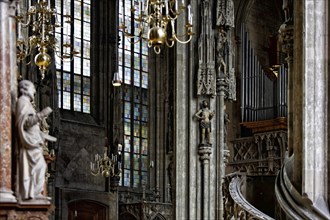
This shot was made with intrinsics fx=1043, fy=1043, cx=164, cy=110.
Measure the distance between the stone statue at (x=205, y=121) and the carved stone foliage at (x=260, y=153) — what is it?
919 cm

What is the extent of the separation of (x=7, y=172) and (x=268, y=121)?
2214 cm

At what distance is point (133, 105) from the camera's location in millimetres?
36156

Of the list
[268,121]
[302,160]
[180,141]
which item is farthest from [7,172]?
[268,121]

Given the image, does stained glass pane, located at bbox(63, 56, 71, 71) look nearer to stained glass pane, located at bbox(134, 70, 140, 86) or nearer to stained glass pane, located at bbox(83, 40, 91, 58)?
stained glass pane, located at bbox(83, 40, 91, 58)

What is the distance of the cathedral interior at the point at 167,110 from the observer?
41.3ft

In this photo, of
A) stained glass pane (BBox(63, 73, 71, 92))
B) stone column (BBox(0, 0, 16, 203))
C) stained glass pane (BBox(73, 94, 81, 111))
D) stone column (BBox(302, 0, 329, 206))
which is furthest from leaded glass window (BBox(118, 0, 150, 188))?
stone column (BBox(0, 0, 16, 203))

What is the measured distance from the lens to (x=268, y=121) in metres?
30.9

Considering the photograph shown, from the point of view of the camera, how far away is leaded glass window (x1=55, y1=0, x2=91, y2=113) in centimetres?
3338

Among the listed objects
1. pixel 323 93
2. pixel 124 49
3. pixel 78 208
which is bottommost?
pixel 78 208

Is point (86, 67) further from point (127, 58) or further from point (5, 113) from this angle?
point (5, 113)

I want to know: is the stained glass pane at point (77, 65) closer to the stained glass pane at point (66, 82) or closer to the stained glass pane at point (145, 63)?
the stained glass pane at point (66, 82)

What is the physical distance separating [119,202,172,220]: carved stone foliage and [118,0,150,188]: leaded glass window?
1.76m

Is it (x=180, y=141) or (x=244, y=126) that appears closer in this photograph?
(x=180, y=141)

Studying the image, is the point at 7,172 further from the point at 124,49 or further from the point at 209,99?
the point at 124,49
